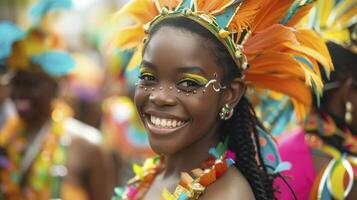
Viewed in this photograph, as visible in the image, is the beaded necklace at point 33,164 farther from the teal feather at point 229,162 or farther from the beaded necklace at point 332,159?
the teal feather at point 229,162

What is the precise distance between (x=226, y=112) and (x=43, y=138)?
7.53ft

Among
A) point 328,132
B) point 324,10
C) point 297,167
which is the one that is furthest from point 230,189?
point 324,10

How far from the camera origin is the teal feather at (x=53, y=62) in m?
4.98

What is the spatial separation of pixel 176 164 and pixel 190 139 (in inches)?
10.6

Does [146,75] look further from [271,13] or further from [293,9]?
[293,9]

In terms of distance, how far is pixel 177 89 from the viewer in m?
2.88

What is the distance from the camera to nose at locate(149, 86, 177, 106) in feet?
9.41

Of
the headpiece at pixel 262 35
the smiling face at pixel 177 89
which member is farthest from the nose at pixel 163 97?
the headpiece at pixel 262 35

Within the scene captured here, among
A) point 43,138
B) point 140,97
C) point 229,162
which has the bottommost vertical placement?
point 43,138

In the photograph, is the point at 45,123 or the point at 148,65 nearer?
the point at 148,65

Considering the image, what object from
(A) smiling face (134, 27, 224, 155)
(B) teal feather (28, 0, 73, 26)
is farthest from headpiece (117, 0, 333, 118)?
→ (B) teal feather (28, 0, 73, 26)

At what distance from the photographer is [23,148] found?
4.92 metres

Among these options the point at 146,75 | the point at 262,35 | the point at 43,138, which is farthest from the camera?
the point at 43,138

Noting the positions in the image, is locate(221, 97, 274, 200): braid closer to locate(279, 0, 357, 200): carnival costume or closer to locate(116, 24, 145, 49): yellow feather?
locate(279, 0, 357, 200): carnival costume
